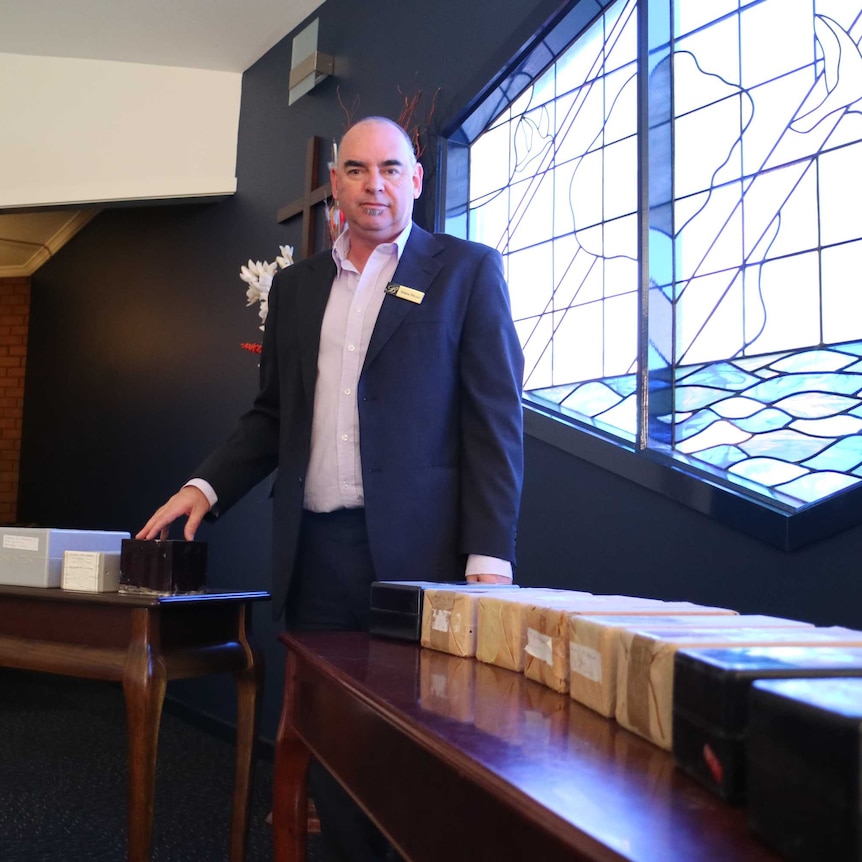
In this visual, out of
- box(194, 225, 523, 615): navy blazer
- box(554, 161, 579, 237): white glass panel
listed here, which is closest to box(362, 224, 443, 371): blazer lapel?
box(194, 225, 523, 615): navy blazer

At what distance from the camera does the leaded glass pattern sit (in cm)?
196

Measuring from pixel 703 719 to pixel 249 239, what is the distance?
13.3ft

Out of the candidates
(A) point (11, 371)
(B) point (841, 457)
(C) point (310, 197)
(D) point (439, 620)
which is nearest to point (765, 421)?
(B) point (841, 457)

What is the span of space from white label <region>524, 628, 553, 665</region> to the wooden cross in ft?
9.34

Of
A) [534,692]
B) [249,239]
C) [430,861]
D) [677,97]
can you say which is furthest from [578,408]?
[249,239]

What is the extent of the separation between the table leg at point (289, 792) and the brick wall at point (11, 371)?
22.6 ft

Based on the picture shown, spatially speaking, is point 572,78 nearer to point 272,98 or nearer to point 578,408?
point 578,408

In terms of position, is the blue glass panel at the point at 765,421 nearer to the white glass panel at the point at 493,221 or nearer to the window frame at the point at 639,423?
the window frame at the point at 639,423

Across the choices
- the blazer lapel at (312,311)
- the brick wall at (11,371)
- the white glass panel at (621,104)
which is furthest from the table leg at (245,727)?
the brick wall at (11,371)

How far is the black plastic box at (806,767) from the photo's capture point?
384 mm

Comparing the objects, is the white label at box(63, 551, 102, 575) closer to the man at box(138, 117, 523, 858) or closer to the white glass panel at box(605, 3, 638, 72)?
the man at box(138, 117, 523, 858)

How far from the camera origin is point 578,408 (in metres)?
2.55

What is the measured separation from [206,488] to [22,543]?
19.1 inches

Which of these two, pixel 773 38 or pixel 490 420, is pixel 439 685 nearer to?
pixel 490 420
